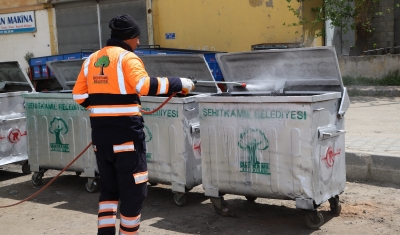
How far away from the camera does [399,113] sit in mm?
10195

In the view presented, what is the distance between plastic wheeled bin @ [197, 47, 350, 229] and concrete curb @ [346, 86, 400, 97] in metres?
8.25

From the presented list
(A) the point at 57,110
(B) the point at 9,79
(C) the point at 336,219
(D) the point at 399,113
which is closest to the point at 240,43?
(D) the point at 399,113

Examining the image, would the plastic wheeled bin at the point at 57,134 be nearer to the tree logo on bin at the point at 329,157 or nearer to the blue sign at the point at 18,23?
the tree logo on bin at the point at 329,157

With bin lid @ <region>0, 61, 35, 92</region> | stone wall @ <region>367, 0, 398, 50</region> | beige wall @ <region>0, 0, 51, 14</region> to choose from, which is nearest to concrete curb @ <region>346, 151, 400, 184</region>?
bin lid @ <region>0, 61, 35, 92</region>

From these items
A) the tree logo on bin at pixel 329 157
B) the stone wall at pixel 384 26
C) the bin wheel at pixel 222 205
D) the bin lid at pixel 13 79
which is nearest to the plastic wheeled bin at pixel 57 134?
the bin lid at pixel 13 79

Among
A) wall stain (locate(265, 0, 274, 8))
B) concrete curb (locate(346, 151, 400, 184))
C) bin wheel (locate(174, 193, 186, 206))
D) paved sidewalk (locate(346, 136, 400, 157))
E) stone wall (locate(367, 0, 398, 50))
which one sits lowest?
bin wheel (locate(174, 193, 186, 206))

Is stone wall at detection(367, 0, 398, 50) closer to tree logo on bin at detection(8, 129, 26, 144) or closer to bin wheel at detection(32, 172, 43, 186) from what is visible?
tree logo on bin at detection(8, 129, 26, 144)

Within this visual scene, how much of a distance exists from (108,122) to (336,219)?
2.34 metres

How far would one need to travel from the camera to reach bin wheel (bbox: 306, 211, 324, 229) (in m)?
4.62

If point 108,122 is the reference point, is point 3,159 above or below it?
below

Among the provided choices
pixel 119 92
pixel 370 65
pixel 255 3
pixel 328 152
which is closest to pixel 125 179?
pixel 119 92

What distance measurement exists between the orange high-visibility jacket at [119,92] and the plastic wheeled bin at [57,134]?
84.9 inches

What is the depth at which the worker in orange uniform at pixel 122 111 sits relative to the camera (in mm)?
3965

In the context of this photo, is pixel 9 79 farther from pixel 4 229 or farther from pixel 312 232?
pixel 312 232
